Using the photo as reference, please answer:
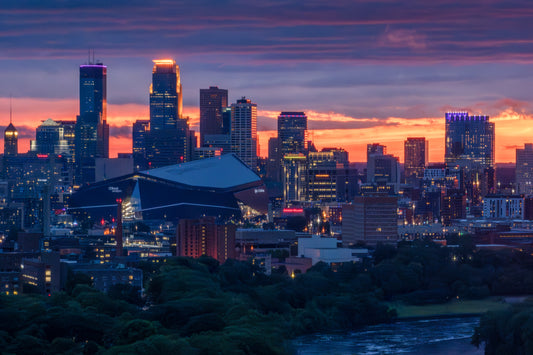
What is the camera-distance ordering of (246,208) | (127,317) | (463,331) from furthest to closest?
1. (246,208)
2. (463,331)
3. (127,317)

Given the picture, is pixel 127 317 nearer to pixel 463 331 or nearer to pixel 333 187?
pixel 463 331

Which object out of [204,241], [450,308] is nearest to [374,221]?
[204,241]

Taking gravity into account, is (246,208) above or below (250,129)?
below

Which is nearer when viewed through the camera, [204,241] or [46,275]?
[46,275]

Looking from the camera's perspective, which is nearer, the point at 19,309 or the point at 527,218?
the point at 19,309

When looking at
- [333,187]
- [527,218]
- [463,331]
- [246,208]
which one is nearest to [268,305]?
[463,331]

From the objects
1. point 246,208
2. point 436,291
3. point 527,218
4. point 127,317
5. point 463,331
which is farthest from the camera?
point 527,218

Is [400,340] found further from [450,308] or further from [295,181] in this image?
[295,181]
